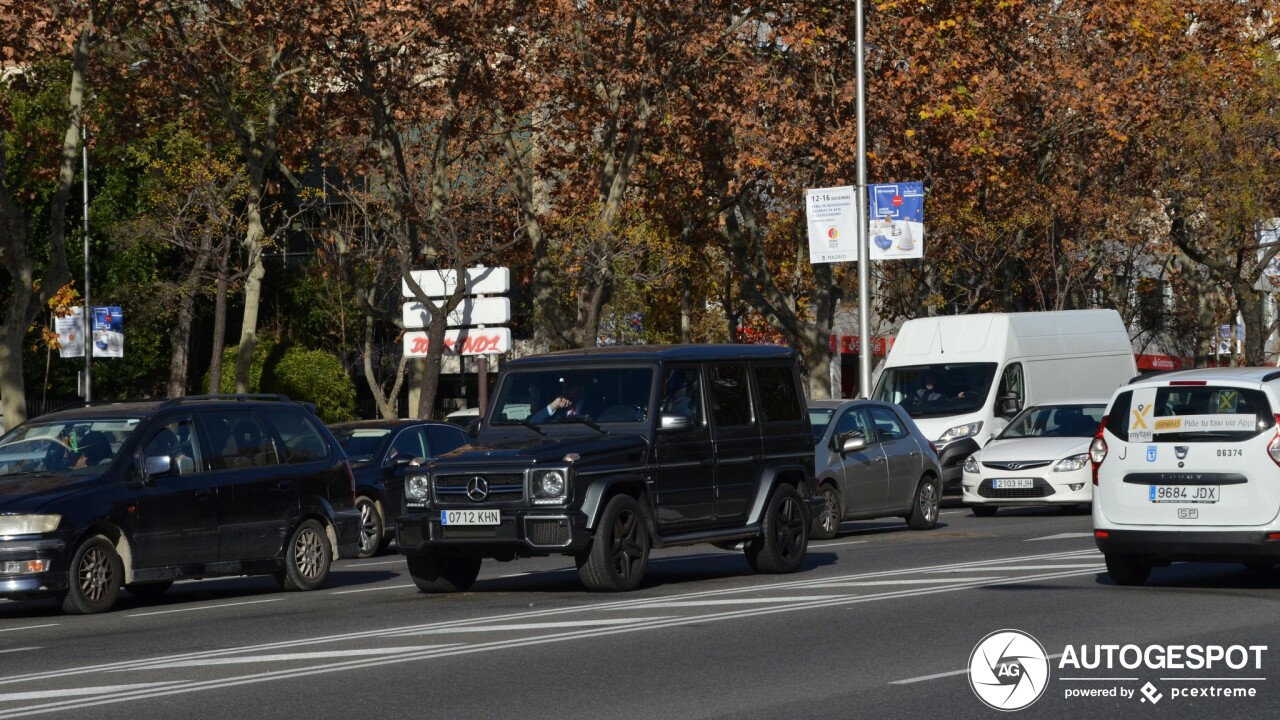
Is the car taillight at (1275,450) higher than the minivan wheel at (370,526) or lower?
higher

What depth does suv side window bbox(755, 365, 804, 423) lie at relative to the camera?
1623 centimetres

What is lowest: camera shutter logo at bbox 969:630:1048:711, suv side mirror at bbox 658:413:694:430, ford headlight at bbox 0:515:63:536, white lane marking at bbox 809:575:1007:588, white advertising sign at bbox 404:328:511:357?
white lane marking at bbox 809:575:1007:588

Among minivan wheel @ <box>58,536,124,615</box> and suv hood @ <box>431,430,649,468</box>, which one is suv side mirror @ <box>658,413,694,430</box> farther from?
minivan wheel @ <box>58,536,124,615</box>

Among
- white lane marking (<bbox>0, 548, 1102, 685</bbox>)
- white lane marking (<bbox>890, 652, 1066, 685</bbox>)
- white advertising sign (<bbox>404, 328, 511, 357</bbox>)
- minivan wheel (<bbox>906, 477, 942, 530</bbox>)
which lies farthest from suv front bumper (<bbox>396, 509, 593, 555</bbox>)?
white advertising sign (<bbox>404, 328, 511, 357</bbox>)

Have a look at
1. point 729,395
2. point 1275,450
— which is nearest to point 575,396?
point 729,395

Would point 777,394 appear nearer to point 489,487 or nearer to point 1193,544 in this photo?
point 489,487

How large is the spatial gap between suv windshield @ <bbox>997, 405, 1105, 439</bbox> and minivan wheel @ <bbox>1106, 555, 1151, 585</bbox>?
450 inches

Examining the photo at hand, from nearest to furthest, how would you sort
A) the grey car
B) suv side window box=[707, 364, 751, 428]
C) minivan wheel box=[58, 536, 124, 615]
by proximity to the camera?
minivan wheel box=[58, 536, 124, 615]
suv side window box=[707, 364, 751, 428]
the grey car

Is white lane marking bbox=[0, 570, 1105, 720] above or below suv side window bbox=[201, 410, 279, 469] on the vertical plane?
below

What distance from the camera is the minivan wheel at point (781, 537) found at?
15.9 m

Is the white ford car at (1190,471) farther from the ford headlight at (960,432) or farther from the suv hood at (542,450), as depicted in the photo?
the ford headlight at (960,432)

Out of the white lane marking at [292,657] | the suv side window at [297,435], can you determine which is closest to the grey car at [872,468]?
the suv side window at [297,435]

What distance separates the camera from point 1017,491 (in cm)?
2447

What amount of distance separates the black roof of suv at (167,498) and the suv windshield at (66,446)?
0.01 m
